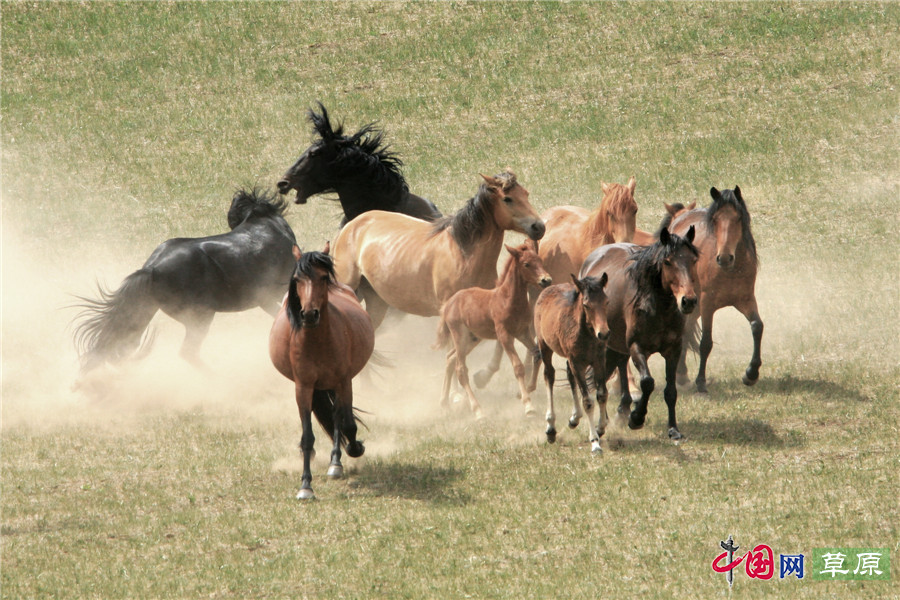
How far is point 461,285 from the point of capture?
12172mm

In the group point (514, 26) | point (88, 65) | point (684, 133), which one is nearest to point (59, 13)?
point (88, 65)

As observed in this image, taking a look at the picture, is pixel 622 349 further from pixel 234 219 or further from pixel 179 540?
pixel 234 219

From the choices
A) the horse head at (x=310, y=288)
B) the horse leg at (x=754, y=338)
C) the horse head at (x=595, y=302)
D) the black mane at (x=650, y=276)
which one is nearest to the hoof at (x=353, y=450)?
the horse head at (x=310, y=288)

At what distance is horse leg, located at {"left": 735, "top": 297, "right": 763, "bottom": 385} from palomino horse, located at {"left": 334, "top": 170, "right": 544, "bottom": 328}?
229 centimetres

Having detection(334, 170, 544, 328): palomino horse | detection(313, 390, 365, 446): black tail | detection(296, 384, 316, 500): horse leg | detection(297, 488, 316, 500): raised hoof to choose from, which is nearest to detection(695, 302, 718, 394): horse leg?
detection(334, 170, 544, 328): palomino horse

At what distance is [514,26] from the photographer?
3016 centimetres

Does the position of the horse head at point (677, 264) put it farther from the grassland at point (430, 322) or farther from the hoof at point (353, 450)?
the hoof at point (353, 450)

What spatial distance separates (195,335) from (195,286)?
0.74 meters

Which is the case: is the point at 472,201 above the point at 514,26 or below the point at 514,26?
below

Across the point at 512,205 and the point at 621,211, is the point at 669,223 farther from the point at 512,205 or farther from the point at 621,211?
the point at 512,205

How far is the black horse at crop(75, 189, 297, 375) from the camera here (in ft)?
44.1

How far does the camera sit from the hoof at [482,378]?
488 inches

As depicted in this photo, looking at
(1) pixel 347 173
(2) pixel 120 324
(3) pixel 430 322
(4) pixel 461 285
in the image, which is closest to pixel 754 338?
(4) pixel 461 285

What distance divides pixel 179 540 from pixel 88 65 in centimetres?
2484
